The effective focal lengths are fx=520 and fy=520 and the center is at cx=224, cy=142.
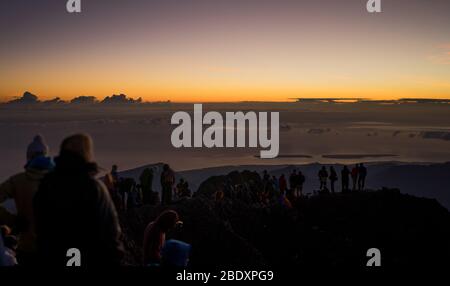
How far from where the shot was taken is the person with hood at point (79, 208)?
184 inches

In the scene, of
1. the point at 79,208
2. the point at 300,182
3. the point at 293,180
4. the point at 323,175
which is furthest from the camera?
the point at 323,175

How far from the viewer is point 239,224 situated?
27594 mm

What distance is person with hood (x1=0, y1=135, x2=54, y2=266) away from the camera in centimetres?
617

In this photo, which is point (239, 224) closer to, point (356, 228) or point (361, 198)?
point (356, 228)

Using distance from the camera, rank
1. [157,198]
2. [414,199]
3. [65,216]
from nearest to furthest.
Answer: [65,216], [157,198], [414,199]

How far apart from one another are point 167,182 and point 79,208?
18.9 m

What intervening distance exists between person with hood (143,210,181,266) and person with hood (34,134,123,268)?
145 inches

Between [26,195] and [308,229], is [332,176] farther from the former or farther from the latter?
[26,195]

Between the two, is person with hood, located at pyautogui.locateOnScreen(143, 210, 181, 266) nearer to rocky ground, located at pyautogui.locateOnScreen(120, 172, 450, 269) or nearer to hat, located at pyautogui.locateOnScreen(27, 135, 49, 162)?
hat, located at pyautogui.locateOnScreen(27, 135, 49, 162)

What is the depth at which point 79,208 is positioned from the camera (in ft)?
15.3

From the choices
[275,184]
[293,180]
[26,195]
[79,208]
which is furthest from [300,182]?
[79,208]

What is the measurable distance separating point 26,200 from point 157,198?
67.7 ft

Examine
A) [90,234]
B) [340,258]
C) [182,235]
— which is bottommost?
[340,258]
